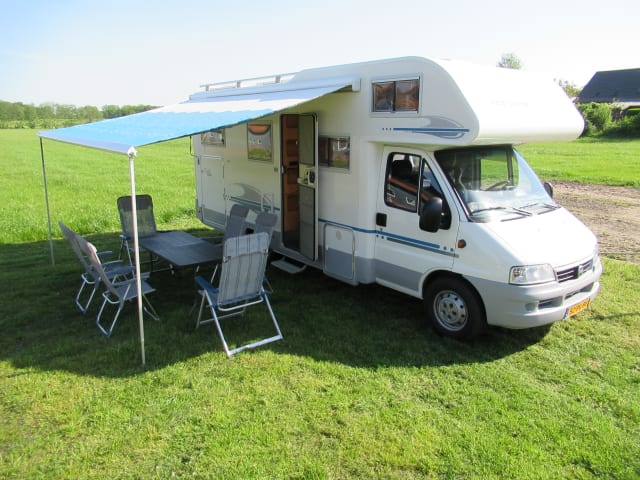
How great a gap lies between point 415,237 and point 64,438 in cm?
379

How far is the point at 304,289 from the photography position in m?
7.01

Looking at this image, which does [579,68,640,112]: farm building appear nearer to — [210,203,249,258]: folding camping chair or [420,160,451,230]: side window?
[210,203,249,258]: folding camping chair

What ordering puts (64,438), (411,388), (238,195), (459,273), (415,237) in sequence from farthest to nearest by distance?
(238,195) < (415,237) < (459,273) < (411,388) < (64,438)

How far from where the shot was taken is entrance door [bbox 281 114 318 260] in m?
6.63

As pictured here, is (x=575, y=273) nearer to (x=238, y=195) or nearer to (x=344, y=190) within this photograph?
(x=344, y=190)

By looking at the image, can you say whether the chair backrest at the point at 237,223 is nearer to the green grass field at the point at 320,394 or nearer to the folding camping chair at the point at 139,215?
the green grass field at the point at 320,394

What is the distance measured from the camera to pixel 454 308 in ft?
17.4

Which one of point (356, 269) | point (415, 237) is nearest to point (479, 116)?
point (415, 237)

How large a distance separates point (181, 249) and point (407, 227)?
10.2 feet

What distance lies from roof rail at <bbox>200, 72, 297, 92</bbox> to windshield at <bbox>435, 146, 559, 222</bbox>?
279 cm

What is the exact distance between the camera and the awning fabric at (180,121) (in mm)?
4922

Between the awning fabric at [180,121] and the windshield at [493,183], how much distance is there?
1.65 meters

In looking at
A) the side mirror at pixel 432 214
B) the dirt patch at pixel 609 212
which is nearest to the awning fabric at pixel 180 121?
the side mirror at pixel 432 214

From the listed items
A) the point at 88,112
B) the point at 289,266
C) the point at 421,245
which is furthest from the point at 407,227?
the point at 88,112
